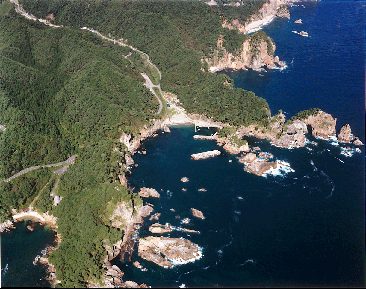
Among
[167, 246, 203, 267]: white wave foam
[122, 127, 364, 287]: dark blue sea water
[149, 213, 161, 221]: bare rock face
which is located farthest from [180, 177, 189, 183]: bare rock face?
[167, 246, 203, 267]: white wave foam

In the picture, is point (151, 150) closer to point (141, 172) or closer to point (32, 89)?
point (141, 172)

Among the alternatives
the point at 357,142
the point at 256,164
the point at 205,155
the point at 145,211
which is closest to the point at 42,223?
the point at 145,211

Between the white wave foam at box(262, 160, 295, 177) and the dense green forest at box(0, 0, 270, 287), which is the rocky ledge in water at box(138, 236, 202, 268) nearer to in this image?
the dense green forest at box(0, 0, 270, 287)

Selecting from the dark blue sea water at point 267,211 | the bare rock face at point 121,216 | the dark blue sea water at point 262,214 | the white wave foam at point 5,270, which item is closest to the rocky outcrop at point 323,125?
the dark blue sea water at point 262,214

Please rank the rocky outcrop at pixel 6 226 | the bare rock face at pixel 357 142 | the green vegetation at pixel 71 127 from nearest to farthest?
the green vegetation at pixel 71 127 < the rocky outcrop at pixel 6 226 < the bare rock face at pixel 357 142

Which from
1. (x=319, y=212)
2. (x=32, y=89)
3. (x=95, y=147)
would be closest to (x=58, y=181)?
(x=95, y=147)

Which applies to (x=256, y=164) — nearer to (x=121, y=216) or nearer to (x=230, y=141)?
(x=230, y=141)

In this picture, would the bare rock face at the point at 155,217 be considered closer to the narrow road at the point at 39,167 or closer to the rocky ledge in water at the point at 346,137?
the narrow road at the point at 39,167
